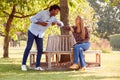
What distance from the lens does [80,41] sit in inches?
447

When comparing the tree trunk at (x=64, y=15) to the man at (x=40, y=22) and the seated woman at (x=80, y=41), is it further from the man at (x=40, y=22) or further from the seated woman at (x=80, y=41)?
the man at (x=40, y=22)

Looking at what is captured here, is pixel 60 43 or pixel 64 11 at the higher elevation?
pixel 64 11

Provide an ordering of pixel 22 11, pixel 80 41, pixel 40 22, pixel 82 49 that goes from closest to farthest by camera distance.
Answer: pixel 40 22
pixel 82 49
pixel 80 41
pixel 22 11

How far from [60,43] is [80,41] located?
881 mm

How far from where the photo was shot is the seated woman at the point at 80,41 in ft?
36.2

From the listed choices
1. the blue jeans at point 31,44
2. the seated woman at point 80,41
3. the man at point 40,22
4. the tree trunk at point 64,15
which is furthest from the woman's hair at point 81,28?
the tree trunk at point 64,15

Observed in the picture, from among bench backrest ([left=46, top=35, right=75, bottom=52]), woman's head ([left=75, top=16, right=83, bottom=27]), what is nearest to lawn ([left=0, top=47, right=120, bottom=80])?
bench backrest ([left=46, top=35, right=75, bottom=52])

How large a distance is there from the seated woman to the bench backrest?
61 centimetres

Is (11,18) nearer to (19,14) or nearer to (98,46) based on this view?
(19,14)

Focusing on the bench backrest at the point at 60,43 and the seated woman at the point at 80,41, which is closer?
the seated woman at the point at 80,41

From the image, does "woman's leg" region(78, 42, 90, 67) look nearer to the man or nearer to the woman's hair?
the woman's hair

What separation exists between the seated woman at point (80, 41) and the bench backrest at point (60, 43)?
23.9 inches

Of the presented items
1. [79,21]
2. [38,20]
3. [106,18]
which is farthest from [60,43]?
[106,18]

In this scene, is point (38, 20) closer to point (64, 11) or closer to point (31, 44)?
point (31, 44)
